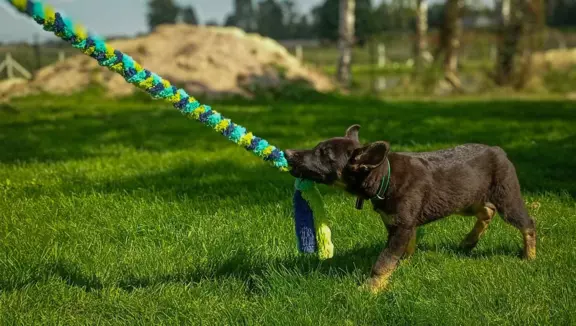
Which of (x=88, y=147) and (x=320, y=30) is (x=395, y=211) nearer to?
(x=88, y=147)

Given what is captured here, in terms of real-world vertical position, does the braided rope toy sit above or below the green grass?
above

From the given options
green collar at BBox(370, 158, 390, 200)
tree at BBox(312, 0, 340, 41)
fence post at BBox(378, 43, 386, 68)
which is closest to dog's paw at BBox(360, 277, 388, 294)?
green collar at BBox(370, 158, 390, 200)

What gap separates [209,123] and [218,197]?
102 inches

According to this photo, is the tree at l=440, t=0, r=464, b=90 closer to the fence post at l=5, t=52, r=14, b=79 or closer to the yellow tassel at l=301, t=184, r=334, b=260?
the fence post at l=5, t=52, r=14, b=79

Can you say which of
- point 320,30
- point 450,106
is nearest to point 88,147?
point 450,106

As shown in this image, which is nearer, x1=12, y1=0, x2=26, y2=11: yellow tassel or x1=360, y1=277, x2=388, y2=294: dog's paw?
x1=12, y1=0, x2=26, y2=11: yellow tassel

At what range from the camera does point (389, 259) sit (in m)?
4.33

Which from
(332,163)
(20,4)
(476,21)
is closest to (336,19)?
(476,21)

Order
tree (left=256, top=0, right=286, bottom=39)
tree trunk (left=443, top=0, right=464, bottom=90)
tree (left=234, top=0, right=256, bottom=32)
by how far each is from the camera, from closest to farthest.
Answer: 1. tree trunk (left=443, top=0, right=464, bottom=90)
2. tree (left=256, top=0, right=286, bottom=39)
3. tree (left=234, top=0, right=256, bottom=32)

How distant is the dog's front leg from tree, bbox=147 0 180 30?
86.3m

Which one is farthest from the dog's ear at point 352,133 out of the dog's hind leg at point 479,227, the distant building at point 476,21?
the distant building at point 476,21

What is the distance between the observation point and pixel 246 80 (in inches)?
754

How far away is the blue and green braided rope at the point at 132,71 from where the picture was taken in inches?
142

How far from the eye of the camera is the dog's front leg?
4309 mm
